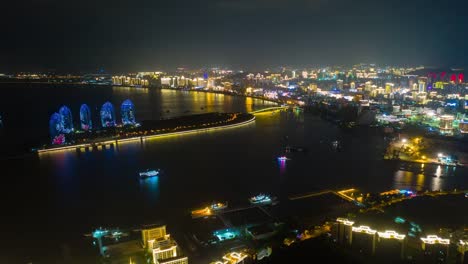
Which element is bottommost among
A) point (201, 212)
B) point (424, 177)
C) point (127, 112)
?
point (424, 177)

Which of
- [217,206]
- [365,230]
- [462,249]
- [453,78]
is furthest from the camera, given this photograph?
[453,78]

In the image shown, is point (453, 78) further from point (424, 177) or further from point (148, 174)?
point (148, 174)

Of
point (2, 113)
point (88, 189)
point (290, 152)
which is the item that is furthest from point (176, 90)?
point (88, 189)

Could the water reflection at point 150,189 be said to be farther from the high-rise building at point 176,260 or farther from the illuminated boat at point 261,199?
the high-rise building at point 176,260

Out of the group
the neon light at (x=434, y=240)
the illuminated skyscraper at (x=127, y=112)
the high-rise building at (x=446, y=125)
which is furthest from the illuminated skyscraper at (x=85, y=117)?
the high-rise building at (x=446, y=125)

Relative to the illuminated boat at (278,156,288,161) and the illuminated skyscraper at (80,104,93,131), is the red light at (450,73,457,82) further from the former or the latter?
the illuminated skyscraper at (80,104,93,131)

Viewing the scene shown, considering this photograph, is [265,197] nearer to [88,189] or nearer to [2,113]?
[88,189]

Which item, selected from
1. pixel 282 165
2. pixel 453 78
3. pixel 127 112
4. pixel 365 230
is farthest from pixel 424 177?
pixel 453 78

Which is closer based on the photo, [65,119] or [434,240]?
[434,240]
